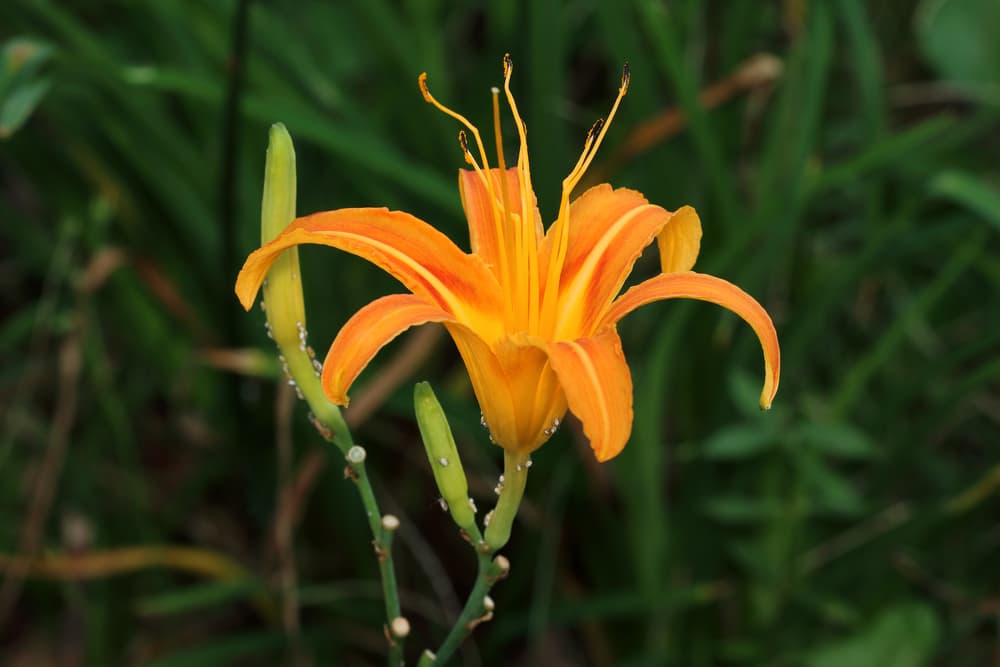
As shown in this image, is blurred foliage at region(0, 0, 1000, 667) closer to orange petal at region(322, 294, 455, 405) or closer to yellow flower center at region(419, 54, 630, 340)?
yellow flower center at region(419, 54, 630, 340)

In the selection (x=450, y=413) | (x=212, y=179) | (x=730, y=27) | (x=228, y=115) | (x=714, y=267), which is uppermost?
(x=730, y=27)

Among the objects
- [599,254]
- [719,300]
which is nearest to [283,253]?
[599,254]

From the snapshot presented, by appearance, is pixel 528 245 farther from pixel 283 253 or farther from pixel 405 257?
pixel 283 253

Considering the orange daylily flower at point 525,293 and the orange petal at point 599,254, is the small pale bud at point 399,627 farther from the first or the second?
the orange petal at point 599,254

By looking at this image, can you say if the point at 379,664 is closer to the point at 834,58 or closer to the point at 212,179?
the point at 212,179

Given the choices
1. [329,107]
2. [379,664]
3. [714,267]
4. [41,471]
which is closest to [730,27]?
[714,267]

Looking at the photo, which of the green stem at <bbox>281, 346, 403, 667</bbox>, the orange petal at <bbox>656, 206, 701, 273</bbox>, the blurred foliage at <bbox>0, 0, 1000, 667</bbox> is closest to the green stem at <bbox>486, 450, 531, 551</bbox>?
the green stem at <bbox>281, 346, 403, 667</bbox>

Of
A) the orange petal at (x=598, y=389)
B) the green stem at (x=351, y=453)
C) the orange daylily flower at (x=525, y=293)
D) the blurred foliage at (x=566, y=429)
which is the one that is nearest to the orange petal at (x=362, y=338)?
the orange daylily flower at (x=525, y=293)
